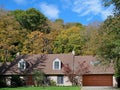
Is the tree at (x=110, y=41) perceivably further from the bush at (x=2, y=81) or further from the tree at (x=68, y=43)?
the tree at (x=68, y=43)

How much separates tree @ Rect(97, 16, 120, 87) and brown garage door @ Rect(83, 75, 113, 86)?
12063mm

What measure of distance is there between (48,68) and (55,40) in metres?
20.6

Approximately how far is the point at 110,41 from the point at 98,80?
15.9 metres

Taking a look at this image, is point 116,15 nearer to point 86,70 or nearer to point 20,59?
point 86,70

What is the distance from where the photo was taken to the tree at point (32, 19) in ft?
253

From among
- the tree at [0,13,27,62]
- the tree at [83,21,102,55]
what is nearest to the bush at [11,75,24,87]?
the tree at [0,13,27,62]

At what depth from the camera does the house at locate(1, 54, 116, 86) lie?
5003 cm

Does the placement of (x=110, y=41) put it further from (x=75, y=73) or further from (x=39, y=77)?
(x=39, y=77)

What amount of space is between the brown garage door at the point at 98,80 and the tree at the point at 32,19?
91.2ft

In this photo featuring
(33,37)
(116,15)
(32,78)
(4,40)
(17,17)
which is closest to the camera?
(116,15)

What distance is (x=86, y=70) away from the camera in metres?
50.5

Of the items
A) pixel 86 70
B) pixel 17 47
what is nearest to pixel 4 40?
pixel 17 47

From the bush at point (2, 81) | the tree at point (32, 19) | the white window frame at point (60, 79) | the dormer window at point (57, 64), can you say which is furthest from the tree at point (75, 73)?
the tree at point (32, 19)

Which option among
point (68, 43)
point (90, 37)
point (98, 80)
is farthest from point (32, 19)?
point (98, 80)
